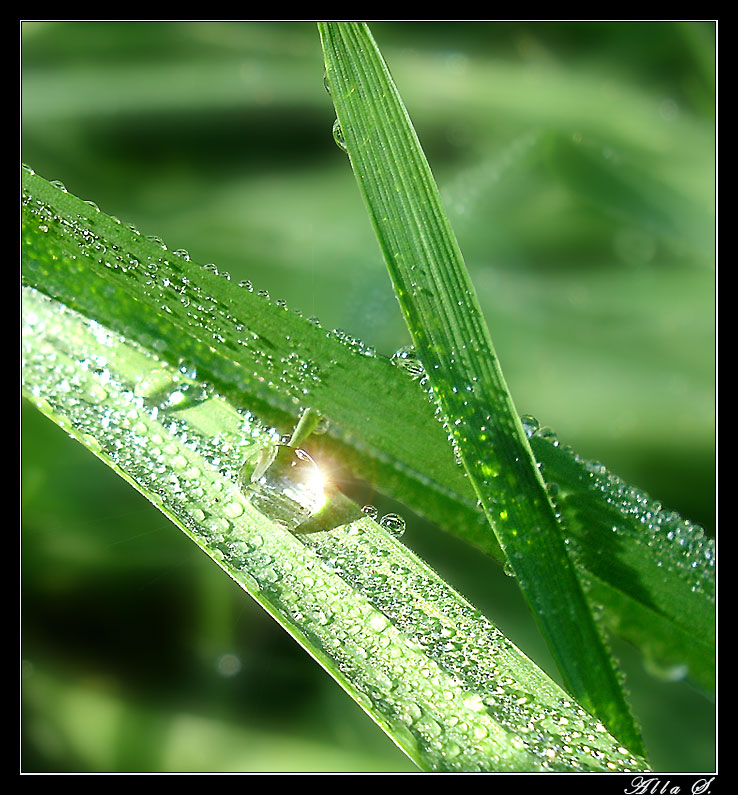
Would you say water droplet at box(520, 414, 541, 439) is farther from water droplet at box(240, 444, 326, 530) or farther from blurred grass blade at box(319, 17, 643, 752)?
water droplet at box(240, 444, 326, 530)

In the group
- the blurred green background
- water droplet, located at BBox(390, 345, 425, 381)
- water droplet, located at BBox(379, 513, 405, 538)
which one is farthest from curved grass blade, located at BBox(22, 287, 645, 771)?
the blurred green background

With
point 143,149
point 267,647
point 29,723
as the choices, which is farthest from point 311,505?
point 143,149

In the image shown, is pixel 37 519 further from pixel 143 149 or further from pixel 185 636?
pixel 143 149

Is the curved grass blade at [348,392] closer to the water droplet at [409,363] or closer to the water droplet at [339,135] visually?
the water droplet at [409,363]

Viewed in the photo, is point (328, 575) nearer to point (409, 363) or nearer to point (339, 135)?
point (409, 363)

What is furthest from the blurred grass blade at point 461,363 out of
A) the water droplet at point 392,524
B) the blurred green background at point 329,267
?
the blurred green background at point 329,267

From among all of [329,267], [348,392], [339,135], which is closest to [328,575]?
[348,392]
